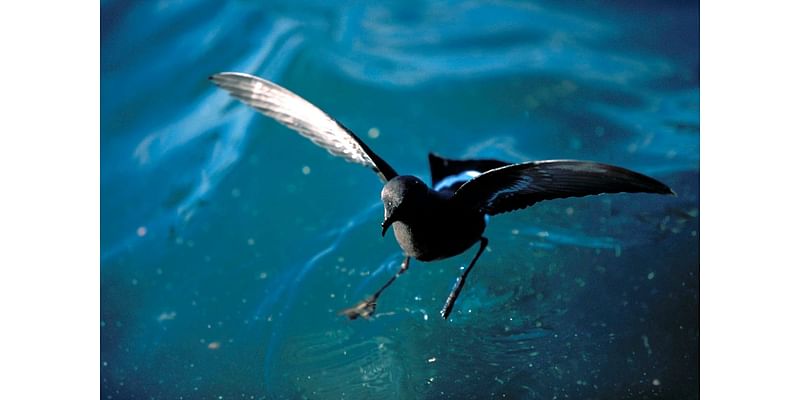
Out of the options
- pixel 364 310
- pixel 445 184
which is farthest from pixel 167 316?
pixel 445 184

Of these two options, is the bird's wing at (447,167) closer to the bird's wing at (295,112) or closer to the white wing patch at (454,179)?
the white wing patch at (454,179)

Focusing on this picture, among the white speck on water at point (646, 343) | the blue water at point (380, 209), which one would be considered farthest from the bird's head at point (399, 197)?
the white speck on water at point (646, 343)

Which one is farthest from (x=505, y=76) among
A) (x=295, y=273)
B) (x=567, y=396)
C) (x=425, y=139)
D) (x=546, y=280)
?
(x=567, y=396)

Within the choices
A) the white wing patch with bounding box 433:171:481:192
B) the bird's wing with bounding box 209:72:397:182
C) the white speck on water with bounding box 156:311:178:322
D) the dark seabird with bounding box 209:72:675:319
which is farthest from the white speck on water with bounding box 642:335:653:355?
the white speck on water with bounding box 156:311:178:322

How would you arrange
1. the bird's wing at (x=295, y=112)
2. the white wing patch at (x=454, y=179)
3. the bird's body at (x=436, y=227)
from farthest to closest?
the white wing patch at (x=454, y=179), the bird's wing at (x=295, y=112), the bird's body at (x=436, y=227)

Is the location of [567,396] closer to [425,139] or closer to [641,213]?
[641,213]

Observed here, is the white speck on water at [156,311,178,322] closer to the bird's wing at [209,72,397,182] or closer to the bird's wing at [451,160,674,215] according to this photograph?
the bird's wing at [209,72,397,182]

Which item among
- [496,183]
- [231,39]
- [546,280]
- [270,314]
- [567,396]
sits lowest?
[567,396]
